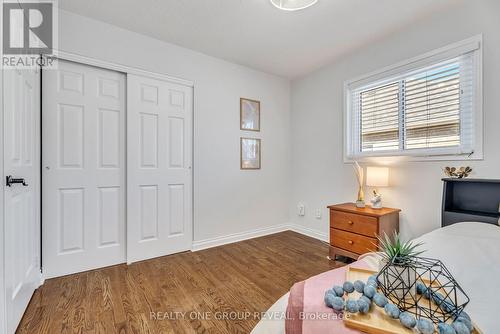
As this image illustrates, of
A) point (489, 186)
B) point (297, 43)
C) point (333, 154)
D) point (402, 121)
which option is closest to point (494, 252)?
point (489, 186)

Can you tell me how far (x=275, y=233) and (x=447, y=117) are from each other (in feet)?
8.28

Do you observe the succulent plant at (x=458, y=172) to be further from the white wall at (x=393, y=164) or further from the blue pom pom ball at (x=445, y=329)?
the blue pom pom ball at (x=445, y=329)

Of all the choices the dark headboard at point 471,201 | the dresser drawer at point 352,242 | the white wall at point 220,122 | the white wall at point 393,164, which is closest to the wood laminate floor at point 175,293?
the dresser drawer at point 352,242

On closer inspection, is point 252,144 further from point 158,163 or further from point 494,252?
point 494,252

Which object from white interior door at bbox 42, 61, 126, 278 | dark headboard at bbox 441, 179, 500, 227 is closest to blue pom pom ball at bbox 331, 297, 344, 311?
dark headboard at bbox 441, 179, 500, 227

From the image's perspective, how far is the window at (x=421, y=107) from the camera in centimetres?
199

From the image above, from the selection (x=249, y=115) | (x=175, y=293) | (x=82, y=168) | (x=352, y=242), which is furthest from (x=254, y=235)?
(x=82, y=168)

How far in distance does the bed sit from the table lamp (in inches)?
26.6

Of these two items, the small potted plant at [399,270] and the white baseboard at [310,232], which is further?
the white baseboard at [310,232]

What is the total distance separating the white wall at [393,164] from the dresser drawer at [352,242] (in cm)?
49

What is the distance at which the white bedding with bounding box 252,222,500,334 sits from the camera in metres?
0.72

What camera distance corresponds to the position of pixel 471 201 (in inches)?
74.7

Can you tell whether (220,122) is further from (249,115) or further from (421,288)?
(421,288)

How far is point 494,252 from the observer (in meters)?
1.10
